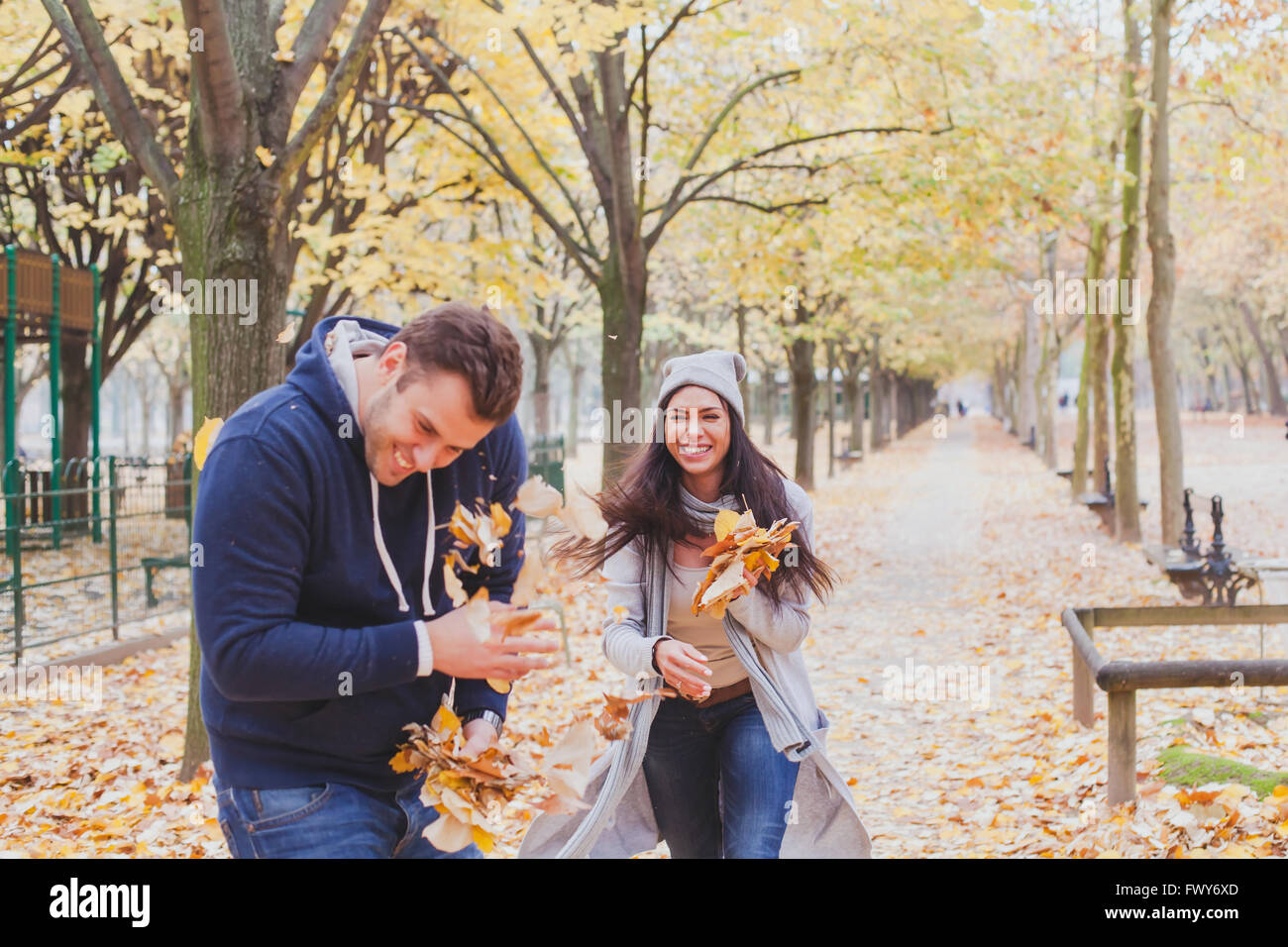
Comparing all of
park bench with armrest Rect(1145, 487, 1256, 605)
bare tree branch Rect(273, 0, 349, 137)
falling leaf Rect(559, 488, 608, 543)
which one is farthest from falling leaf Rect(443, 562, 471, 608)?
park bench with armrest Rect(1145, 487, 1256, 605)

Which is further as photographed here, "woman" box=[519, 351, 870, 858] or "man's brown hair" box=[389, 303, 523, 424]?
"woman" box=[519, 351, 870, 858]

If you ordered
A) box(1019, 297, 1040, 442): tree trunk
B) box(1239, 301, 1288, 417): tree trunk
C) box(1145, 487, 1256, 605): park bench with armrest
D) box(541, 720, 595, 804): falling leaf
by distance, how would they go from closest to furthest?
box(541, 720, 595, 804): falling leaf < box(1145, 487, 1256, 605): park bench with armrest < box(1019, 297, 1040, 442): tree trunk < box(1239, 301, 1288, 417): tree trunk

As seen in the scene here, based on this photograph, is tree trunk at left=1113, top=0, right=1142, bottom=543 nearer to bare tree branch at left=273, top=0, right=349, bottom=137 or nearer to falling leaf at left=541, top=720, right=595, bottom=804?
bare tree branch at left=273, top=0, right=349, bottom=137

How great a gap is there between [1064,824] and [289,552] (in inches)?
171

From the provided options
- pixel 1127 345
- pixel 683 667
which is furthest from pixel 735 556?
pixel 1127 345

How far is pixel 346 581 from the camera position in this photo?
2.27 metres

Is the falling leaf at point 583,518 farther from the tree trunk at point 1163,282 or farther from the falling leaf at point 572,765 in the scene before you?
the tree trunk at point 1163,282

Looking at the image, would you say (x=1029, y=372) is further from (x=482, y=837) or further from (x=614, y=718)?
(x=482, y=837)

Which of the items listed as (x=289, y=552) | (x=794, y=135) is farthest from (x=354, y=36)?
(x=794, y=135)

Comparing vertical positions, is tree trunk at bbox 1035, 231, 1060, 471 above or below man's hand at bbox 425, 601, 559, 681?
above

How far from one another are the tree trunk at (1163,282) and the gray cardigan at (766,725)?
33.8ft

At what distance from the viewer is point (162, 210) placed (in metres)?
15.6

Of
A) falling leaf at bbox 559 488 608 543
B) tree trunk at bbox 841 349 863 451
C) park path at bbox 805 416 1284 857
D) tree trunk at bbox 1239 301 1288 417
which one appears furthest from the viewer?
tree trunk at bbox 1239 301 1288 417

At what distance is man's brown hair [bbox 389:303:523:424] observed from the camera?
216 cm
